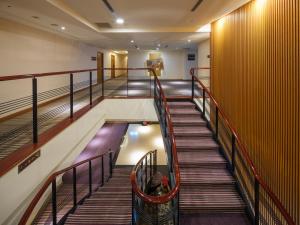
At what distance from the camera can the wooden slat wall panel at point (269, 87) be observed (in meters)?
3.56

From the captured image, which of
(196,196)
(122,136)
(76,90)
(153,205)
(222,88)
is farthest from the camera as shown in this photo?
(122,136)

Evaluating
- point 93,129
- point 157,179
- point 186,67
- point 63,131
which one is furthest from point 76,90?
point 186,67

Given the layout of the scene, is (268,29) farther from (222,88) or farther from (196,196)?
(196,196)

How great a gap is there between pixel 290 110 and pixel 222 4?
3.00 meters

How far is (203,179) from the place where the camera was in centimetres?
543

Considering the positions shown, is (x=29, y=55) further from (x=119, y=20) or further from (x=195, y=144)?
(x=195, y=144)

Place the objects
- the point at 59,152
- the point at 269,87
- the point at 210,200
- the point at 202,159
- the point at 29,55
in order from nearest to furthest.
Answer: the point at 269,87 → the point at 210,200 → the point at 59,152 → the point at 202,159 → the point at 29,55

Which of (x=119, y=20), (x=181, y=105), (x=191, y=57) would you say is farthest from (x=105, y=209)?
(x=191, y=57)

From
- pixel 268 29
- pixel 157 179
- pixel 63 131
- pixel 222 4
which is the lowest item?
pixel 157 179

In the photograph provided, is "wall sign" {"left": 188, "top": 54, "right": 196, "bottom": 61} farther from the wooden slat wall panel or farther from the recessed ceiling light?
the wooden slat wall panel

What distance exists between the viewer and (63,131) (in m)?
5.35

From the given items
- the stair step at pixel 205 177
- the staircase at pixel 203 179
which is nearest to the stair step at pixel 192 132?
the staircase at pixel 203 179

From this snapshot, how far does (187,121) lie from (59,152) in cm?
355

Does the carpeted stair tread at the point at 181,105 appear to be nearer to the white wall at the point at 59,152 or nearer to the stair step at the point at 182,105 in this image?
the stair step at the point at 182,105
